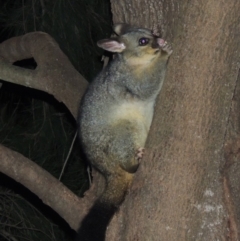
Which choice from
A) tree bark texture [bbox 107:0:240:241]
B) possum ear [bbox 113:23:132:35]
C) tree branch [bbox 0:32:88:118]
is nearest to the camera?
tree bark texture [bbox 107:0:240:241]

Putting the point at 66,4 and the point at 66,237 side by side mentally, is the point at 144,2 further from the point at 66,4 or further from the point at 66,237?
the point at 66,237

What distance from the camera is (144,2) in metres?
3.31

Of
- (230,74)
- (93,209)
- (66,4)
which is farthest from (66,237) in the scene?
(230,74)

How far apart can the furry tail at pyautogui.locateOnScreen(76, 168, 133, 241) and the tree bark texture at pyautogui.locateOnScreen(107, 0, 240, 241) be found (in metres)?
0.39

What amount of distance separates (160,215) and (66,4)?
9.02ft

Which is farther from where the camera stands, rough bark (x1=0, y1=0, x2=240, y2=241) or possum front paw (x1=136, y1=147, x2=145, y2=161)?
possum front paw (x1=136, y1=147, x2=145, y2=161)

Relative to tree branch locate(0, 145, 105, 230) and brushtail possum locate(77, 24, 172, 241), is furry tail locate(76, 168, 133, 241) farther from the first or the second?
tree branch locate(0, 145, 105, 230)

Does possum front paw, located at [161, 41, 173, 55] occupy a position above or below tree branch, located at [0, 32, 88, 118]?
above

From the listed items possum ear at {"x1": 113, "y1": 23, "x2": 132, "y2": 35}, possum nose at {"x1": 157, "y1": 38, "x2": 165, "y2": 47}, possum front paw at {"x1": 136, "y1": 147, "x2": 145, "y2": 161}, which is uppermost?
possum nose at {"x1": 157, "y1": 38, "x2": 165, "y2": 47}

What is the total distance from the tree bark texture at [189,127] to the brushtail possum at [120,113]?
0.42 meters

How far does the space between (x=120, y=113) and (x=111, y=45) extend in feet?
1.12

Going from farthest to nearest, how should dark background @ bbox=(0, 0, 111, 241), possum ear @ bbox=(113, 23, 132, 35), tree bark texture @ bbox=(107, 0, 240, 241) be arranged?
dark background @ bbox=(0, 0, 111, 241)
possum ear @ bbox=(113, 23, 132, 35)
tree bark texture @ bbox=(107, 0, 240, 241)

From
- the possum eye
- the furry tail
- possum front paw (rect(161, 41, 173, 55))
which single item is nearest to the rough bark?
possum front paw (rect(161, 41, 173, 55))

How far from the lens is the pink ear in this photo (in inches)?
124
